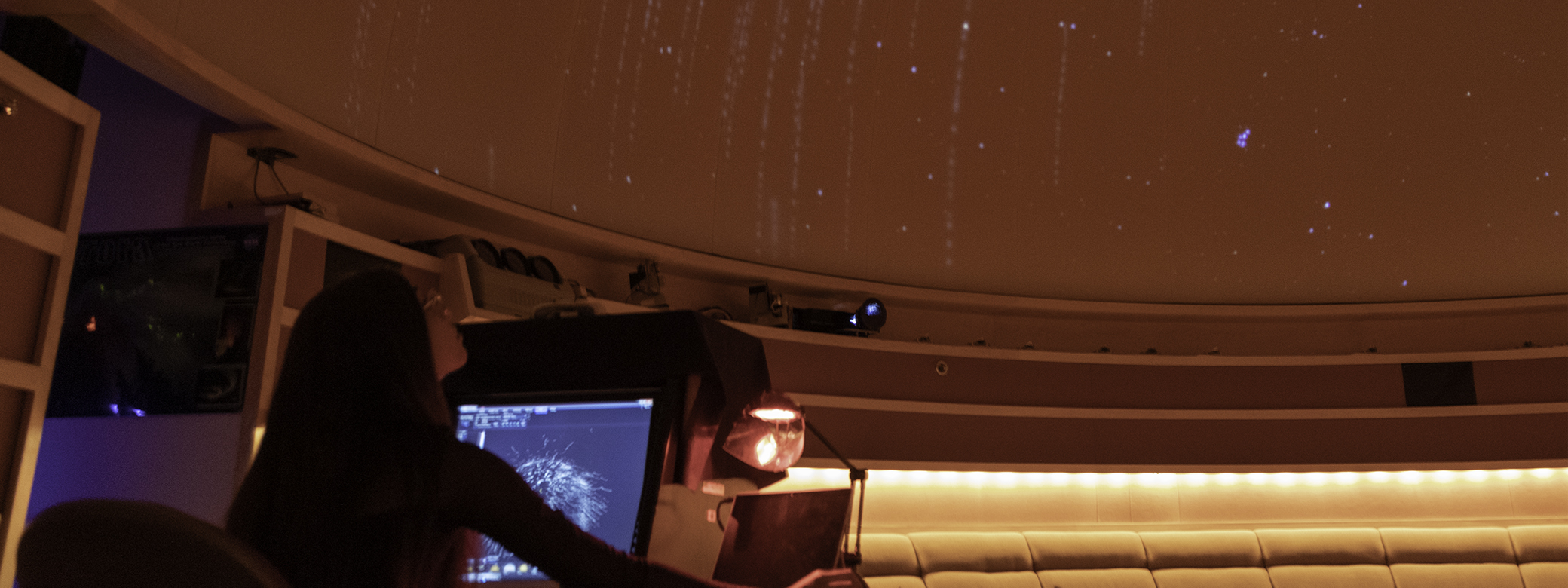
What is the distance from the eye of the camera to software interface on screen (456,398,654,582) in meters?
1.16

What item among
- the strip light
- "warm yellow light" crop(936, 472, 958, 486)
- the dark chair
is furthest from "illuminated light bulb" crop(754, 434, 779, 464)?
"warm yellow light" crop(936, 472, 958, 486)

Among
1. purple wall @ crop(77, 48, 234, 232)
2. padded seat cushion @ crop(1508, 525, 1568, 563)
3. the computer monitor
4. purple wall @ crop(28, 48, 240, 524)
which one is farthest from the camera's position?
padded seat cushion @ crop(1508, 525, 1568, 563)

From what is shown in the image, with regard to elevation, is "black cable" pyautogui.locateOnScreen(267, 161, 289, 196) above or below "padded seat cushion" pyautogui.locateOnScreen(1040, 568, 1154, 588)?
above

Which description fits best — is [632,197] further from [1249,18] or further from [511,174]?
[1249,18]

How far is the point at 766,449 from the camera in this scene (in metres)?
1.25

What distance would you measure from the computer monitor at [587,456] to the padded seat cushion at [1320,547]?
4.09 metres

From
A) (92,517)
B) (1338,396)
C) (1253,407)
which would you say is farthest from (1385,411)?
(92,517)

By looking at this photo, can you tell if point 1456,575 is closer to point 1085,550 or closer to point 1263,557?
point 1263,557

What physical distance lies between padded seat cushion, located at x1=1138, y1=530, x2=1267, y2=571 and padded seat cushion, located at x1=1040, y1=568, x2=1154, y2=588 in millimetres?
109

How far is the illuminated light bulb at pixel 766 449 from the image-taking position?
1.25 meters

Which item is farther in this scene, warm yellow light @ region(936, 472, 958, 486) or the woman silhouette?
warm yellow light @ region(936, 472, 958, 486)

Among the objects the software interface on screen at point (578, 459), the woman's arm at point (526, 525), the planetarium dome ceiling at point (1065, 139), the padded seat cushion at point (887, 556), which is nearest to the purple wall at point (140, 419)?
the planetarium dome ceiling at point (1065, 139)

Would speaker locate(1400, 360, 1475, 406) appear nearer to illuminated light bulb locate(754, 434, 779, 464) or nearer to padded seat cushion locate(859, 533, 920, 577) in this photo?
padded seat cushion locate(859, 533, 920, 577)

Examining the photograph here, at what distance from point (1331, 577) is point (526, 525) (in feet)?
14.6
